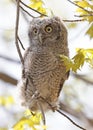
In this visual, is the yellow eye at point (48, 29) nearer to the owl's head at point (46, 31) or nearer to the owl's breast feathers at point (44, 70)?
the owl's head at point (46, 31)

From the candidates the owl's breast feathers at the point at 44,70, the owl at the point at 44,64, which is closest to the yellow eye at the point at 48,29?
the owl at the point at 44,64

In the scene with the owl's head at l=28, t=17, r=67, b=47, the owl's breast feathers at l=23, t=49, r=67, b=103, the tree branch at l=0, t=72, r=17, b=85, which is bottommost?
the tree branch at l=0, t=72, r=17, b=85

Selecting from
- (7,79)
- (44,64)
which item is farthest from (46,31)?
(7,79)

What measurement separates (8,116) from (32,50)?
288 centimetres

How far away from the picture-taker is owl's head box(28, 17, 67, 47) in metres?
2.92

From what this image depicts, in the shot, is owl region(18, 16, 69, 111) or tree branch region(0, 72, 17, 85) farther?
tree branch region(0, 72, 17, 85)

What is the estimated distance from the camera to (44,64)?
9.43 feet

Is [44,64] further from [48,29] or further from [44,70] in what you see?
[48,29]

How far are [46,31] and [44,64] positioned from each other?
0.23 meters

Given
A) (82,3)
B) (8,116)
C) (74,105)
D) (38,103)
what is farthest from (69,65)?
(8,116)

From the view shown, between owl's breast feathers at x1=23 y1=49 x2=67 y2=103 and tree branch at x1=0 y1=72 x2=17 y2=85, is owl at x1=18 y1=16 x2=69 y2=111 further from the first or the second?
tree branch at x1=0 y1=72 x2=17 y2=85

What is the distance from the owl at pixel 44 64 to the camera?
9.27 feet

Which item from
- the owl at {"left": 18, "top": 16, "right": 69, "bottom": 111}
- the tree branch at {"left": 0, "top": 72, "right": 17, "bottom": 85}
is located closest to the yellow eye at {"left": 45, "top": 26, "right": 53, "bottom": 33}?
the owl at {"left": 18, "top": 16, "right": 69, "bottom": 111}

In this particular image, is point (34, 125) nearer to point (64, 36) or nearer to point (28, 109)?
point (28, 109)
